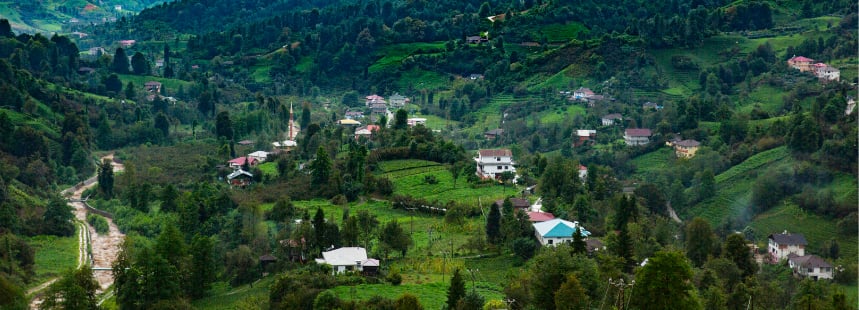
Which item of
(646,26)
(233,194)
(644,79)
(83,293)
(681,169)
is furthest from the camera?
→ (646,26)

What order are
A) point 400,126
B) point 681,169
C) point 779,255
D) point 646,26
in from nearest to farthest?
point 779,255
point 681,169
point 400,126
point 646,26

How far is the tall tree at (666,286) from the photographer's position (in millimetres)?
27484

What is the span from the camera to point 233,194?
46281mm

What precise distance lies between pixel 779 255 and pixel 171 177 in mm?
29400

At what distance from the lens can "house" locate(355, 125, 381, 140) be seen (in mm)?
59422

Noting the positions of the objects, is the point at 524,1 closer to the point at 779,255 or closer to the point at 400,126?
the point at 400,126

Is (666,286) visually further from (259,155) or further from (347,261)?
(259,155)

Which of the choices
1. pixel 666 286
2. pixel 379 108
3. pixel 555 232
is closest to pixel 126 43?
pixel 379 108

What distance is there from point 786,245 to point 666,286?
14.8 metres

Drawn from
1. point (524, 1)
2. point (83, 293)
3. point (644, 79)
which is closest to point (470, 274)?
point (83, 293)

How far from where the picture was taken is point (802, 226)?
4266cm

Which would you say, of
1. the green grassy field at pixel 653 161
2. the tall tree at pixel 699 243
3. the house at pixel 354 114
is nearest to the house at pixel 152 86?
the house at pixel 354 114

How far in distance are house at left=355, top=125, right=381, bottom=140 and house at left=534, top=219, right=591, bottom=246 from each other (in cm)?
2111

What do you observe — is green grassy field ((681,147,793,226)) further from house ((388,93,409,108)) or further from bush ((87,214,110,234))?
house ((388,93,409,108))
